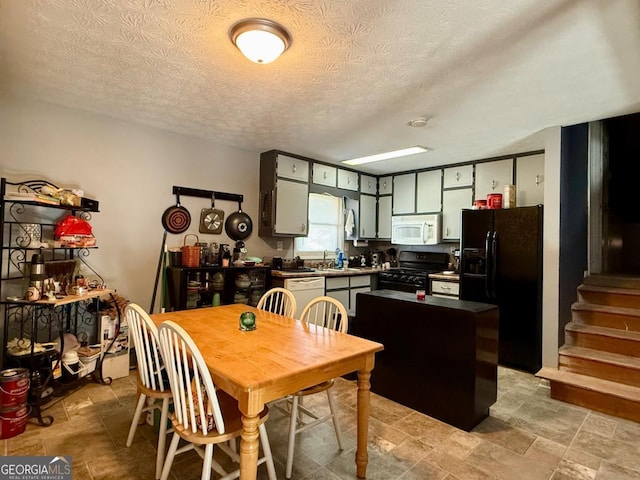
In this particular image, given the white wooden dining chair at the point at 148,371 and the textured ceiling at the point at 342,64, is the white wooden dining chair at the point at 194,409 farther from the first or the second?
the textured ceiling at the point at 342,64

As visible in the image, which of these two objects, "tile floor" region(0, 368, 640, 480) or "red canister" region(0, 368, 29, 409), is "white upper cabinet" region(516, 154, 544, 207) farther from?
"red canister" region(0, 368, 29, 409)

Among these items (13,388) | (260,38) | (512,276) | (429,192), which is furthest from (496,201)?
(13,388)

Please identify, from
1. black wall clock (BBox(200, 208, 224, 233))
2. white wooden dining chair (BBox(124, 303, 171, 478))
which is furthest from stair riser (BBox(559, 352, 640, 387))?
black wall clock (BBox(200, 208, 224, 233))

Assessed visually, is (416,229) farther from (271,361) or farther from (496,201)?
(271,361)

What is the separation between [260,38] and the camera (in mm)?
1979

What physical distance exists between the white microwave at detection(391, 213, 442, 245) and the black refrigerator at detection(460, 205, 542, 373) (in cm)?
100

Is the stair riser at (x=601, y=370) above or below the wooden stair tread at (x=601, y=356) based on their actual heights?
below

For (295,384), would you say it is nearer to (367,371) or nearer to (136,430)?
(367,371)

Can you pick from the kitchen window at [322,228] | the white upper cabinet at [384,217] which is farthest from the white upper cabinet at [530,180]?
the kitchen window at [322,228]

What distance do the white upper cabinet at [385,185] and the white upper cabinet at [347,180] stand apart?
56 centimetres

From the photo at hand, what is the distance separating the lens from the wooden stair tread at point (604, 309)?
332 centimetres

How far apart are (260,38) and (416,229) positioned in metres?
3.88

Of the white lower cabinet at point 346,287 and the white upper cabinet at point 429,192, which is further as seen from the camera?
the white upper cabinet at point 429,192

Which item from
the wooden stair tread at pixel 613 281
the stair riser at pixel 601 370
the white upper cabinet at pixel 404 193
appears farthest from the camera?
the white upper cabinet at pixel 404 193
